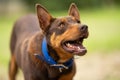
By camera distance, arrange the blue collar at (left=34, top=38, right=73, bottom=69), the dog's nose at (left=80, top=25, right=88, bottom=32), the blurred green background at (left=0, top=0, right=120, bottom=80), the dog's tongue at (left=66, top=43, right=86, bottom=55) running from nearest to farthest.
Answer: the dog's nose at (left=80, top=25, right=88, bottom=32), the dog's tongue at (left=66, top=43, right=86, bottom=55), the blue collar at (left=34, top=38, right=73, bottom=69), the blurred green background at (left=0, top=0, right=120, bottom=80)

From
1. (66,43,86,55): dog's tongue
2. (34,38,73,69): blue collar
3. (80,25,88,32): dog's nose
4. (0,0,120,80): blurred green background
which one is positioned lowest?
(0,0,120,80): blurred green background

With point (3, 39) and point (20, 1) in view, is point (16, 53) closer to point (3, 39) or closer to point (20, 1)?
point (3, 39)

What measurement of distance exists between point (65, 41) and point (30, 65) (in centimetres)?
117

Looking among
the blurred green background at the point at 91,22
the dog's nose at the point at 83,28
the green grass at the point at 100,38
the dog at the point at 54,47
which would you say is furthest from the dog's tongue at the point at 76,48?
the green grass at the point at 100,38

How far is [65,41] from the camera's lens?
1063 centimetres

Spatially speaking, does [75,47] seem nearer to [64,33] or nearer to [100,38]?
[64,33]

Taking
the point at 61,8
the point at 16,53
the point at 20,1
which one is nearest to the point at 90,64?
the point at 16,53

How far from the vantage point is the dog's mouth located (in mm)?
10512

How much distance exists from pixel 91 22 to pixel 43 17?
20.2 m

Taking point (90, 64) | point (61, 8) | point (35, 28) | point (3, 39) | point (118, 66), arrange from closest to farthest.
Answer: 1. point (35, 28)
2. point (118, 66)
3. point (90, 64)
4. point (3, 39)
5. point (61, 8)

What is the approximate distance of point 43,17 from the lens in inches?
440

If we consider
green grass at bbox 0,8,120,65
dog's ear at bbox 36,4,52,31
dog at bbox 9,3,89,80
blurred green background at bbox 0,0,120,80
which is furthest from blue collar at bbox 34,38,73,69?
green grass at bbox 0,8,120,65

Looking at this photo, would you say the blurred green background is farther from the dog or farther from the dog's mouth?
the dog's mouth

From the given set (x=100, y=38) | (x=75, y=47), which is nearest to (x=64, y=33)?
(x=75, y=47)
